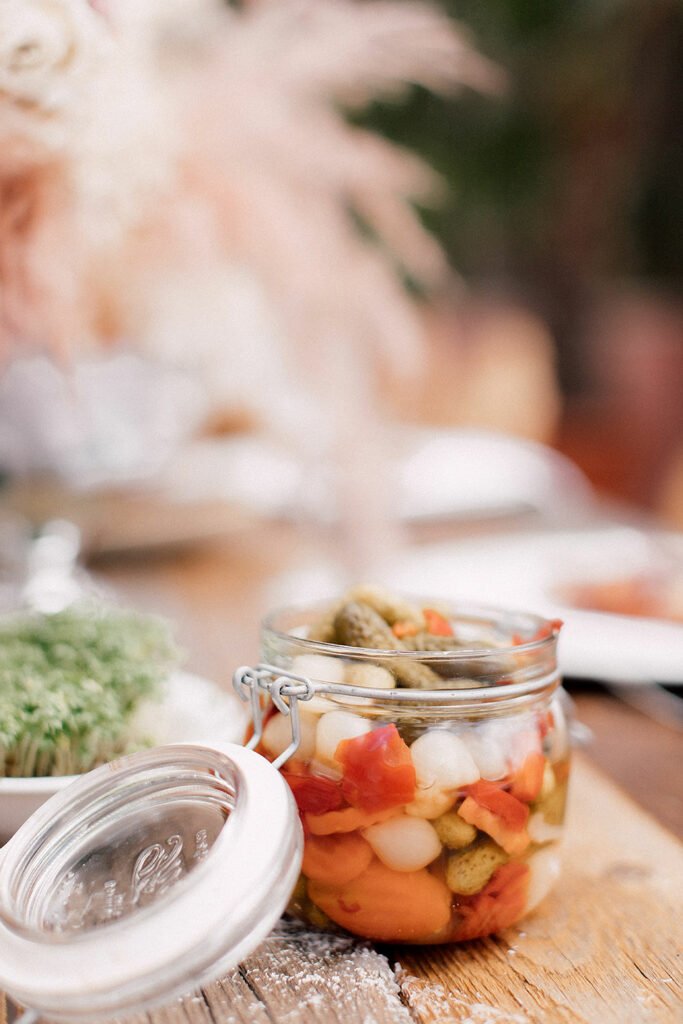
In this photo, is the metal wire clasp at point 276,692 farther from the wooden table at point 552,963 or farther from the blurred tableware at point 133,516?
the blurred tableware at point 133,516

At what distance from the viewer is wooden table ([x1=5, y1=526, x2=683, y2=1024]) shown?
0.41 meters

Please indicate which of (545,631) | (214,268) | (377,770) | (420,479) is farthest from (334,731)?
(420,479)

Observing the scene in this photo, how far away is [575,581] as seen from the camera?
1.06 m

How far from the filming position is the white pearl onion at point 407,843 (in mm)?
426

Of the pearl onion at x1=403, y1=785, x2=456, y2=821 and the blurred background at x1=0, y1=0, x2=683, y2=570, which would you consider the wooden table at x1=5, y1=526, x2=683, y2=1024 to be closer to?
the pearl onion at x1=403, y1=785, x2=456, y2=821

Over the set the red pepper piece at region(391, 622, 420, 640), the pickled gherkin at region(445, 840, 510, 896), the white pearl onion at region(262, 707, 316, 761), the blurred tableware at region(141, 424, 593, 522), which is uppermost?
the red pepper piece at region(391, 622, 420, 640)

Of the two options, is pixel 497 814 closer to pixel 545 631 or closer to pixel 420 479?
pixel 545 631

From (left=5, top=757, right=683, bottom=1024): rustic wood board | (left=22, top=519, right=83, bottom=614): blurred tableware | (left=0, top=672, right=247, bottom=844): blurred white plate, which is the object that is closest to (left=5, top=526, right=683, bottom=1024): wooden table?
(left=5, top=757, right=683, bottom=1024): rustic wood board

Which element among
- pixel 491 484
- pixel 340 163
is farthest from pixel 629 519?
pixel 340 163

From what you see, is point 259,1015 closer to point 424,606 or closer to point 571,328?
point 424,606

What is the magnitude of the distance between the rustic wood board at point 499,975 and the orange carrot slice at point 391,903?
0.02 m

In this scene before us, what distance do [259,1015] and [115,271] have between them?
A: 66cm

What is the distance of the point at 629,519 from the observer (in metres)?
1.57

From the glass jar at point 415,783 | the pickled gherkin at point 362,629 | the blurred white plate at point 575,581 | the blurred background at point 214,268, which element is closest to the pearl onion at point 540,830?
the glass jar at point 415,783
